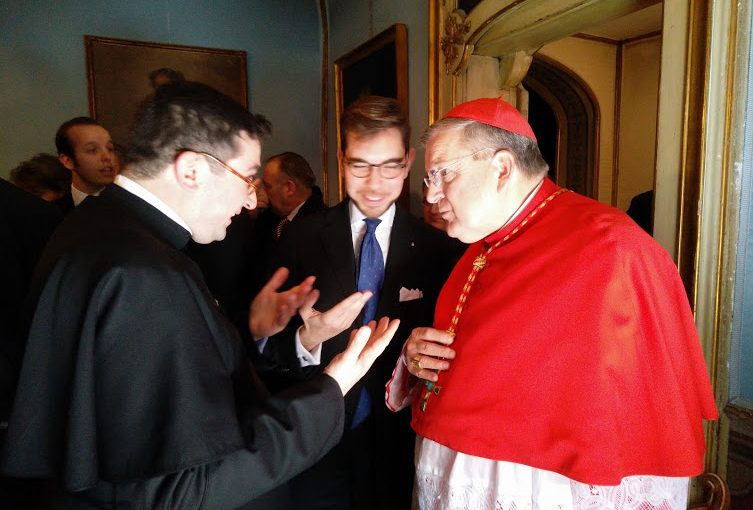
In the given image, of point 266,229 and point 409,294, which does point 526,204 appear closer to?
point 409,294

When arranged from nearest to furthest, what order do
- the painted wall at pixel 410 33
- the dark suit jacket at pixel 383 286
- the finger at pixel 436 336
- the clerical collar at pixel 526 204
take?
1. the finger at pixel 436 336
2. the clerical collar at pixel 526 204
3. the dark suit jacket at pixel 383 286
4. the painted wall at pixel 410 33

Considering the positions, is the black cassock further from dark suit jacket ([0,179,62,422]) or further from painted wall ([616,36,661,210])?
painted wall ([616,36,661,210])

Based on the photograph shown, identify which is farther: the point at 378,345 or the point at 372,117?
the point at 372,117

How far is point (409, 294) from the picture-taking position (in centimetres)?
196

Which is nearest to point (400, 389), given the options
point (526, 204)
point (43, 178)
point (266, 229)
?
point (526, 204)

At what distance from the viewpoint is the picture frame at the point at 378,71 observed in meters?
3.89

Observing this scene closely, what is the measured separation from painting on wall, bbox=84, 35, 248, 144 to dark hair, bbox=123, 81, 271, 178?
3835 mm

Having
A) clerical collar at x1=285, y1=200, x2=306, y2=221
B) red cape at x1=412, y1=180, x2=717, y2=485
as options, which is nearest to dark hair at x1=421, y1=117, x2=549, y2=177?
red cape at x1=412, y1=180, x2=717, y2=485

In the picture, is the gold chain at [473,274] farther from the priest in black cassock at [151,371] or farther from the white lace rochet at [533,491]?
the priest in black cassock at [151,371]

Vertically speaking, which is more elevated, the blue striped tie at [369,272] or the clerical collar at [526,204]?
the clerical collar at [526,204]

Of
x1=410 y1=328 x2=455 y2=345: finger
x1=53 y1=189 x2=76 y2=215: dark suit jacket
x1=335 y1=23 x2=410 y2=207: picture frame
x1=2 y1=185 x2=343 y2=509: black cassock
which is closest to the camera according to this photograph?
x1=2 y1=185 x2=343 y2=509: black cassock

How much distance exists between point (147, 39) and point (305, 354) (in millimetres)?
4832

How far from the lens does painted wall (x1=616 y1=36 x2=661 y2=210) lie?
6168 millimetres

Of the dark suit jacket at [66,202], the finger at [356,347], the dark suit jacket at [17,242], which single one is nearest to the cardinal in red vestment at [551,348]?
the finger at [356,347]
